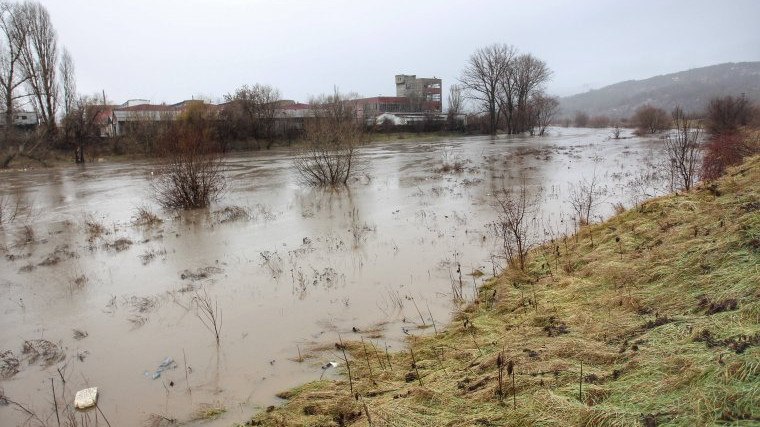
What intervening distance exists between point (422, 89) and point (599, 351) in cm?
9591

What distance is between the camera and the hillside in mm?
3332

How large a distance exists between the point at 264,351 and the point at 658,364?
4577 millimetres

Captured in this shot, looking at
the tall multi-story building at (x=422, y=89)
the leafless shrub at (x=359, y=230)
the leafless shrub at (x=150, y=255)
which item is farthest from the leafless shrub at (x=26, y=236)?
the tall multi-story building at (x=422, y=89)

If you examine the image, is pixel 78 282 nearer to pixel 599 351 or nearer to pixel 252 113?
pixel 599 351

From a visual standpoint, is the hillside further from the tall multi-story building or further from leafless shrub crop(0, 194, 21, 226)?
the tall multi-story building

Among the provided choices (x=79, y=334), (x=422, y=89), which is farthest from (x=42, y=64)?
(x=422, y=89)

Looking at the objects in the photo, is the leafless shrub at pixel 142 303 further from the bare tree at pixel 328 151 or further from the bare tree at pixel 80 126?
the bare tree at pixel 80 126

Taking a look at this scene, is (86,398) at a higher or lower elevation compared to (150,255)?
lower

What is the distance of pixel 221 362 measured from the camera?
6.16 metres

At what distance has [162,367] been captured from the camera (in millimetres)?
6117

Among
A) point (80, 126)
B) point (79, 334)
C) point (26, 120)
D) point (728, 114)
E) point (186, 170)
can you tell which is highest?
point (26, 120)

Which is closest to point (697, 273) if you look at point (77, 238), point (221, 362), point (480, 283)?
point (480, 283)

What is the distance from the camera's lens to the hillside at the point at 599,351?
333cm

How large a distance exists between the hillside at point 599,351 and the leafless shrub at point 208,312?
2.22m
